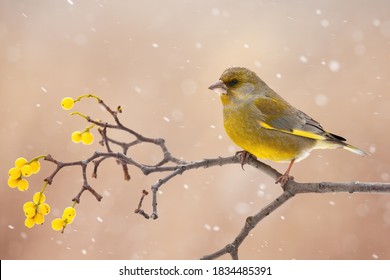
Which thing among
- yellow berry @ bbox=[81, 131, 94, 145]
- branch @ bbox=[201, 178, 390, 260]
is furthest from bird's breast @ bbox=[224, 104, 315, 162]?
yellow berry @ bbox=[81, 131, 94, 145]

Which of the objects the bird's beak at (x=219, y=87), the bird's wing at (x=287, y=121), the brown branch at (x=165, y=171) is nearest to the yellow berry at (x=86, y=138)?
the brown branch at (x=165, y=171)

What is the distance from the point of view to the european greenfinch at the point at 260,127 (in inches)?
32.7

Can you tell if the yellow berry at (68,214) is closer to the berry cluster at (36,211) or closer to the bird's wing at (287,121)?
the berry cluster at (36,211)

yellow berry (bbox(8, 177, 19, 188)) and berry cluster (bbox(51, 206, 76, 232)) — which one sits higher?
yellow berry (bbox(8, 177, 19, 188))

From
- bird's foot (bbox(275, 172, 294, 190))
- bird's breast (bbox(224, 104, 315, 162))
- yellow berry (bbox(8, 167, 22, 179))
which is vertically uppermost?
bird's breast (bbox(224, 104, 315, 162))

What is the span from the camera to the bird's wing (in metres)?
0.87

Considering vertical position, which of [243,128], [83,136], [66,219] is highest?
[243,128]

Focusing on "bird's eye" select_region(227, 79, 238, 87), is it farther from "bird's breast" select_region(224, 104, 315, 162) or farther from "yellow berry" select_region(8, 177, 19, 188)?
"yellow berry" select_region(8, 177, 19, 188)

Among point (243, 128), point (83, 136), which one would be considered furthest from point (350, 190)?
point (83, 136)

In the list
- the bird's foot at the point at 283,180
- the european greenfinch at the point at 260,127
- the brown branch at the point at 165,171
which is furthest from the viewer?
the european greenfinch at the point at 260,127

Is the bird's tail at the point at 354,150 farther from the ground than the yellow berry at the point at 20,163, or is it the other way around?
the bird's tail at the point at 354,150

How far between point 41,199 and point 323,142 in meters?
0.52
